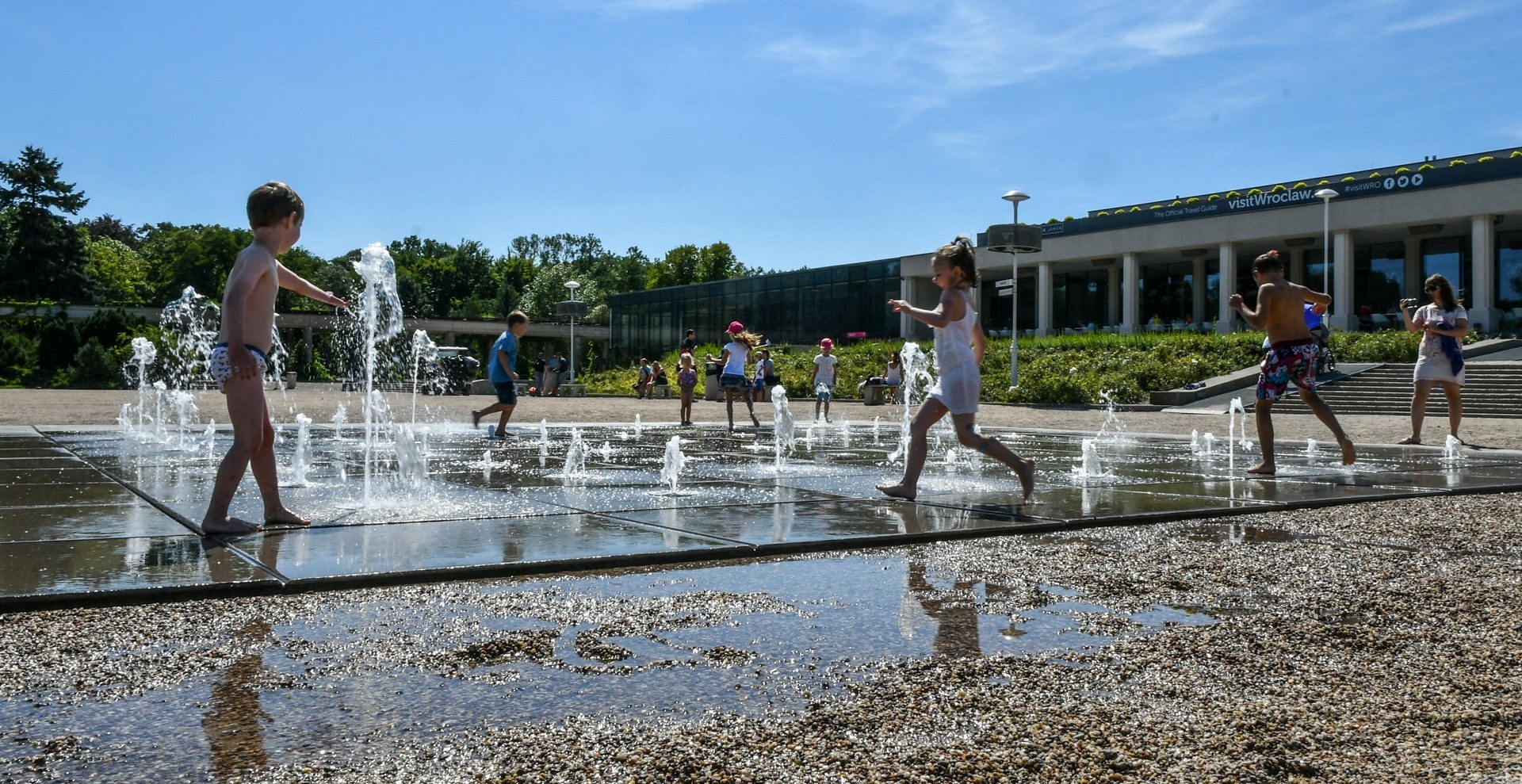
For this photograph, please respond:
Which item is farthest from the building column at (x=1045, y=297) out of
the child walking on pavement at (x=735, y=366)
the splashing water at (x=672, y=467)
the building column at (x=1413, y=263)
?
the splashing water at (x=672, y=467)

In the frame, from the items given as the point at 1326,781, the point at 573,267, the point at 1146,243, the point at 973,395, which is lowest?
the point at 1326,781

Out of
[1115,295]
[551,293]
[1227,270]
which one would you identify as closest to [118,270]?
[551,293]

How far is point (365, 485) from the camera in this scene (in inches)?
291

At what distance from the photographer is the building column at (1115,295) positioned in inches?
2096

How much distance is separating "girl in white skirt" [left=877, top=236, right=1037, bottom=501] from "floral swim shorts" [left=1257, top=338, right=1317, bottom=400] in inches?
113

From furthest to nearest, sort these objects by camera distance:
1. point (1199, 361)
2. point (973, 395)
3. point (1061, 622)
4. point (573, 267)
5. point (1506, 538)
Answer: point (573, 267), point (1199, 361), point (973, 395), point (1506, 538), point (1061, 622)

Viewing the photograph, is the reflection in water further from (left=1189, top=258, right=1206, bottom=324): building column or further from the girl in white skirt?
(left=1189, top=258, right=1206, bottom=324): building column

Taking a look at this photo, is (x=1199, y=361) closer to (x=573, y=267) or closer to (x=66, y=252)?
(x=66, y=252)

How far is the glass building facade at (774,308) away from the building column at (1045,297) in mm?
6968

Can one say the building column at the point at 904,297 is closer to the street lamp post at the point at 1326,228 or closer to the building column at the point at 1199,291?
the building column at the point at 1199,291

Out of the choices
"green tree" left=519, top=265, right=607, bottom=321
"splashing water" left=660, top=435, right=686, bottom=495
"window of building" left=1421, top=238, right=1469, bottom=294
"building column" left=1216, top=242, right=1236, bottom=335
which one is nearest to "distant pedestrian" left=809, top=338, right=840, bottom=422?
"splashing water" left=660, top=435, right=686, bottom=495

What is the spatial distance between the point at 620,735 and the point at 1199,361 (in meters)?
33.1

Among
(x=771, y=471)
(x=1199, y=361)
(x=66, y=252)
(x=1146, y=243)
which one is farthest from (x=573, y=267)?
(x=771, y=471)

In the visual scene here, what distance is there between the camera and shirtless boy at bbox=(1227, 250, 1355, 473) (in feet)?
28.1
